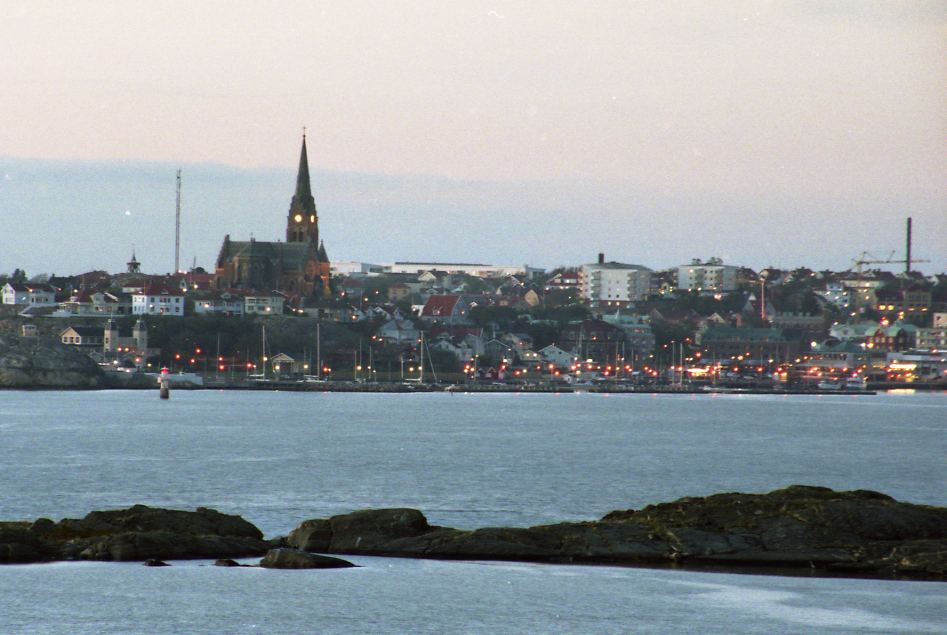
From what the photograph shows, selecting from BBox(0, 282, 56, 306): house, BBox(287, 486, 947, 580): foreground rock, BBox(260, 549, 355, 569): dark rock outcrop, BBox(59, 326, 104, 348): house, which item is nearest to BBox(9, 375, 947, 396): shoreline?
BBox(59, 326, 104, 348): house

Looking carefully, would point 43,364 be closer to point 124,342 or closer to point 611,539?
point 124,342

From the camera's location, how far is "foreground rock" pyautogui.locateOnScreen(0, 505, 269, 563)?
34.2m

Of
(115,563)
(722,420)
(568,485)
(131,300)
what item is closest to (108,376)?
(131,300)

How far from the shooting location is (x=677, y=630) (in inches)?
1123

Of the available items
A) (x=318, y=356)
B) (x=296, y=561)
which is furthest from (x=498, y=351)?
(x=296, y=561)

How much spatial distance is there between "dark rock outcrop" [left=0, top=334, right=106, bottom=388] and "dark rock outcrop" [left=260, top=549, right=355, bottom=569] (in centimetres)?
12853

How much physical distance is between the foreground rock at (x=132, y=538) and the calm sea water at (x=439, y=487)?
2.37 feet

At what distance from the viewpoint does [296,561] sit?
1316 inches

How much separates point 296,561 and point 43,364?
130m

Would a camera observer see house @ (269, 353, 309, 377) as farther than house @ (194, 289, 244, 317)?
No

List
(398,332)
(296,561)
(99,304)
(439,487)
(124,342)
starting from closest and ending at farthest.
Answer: (296,561) → (439,487) → (124,342) → (99,304) → (398,332)

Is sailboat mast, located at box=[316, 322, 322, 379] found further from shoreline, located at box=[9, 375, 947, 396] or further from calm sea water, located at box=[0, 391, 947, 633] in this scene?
calm sea water, located at box=[0, 391, 947, 633]

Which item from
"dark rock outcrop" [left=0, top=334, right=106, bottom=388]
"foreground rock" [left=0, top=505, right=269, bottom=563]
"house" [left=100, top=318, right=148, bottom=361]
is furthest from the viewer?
"house" [left=100, top=318, right=148, bottom=361]

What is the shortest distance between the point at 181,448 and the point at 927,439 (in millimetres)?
44245
